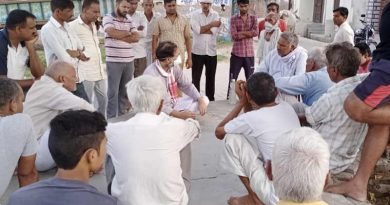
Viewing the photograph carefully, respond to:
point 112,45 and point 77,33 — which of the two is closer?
point 77,33

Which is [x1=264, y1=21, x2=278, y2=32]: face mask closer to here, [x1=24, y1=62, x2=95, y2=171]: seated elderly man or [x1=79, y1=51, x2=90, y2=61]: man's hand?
[x1=79, y1=51, x2=90, y2=61]: man's hand

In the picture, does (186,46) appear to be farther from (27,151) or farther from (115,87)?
(27,151)

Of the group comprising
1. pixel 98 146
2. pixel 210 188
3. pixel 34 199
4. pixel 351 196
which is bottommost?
pixel 210 188

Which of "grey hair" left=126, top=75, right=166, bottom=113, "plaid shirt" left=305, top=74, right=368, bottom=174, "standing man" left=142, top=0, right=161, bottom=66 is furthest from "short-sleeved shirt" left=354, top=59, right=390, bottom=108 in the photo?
"standing man" left=142, top=0, right=161, bottom=66

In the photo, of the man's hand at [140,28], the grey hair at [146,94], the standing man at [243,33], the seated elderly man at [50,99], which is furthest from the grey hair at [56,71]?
the standing man at [243,33]

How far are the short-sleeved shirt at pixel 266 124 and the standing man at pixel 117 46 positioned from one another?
264 centimetres

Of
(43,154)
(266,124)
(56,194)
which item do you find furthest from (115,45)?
(56,194)

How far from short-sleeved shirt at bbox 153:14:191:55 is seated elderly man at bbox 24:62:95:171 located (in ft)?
8.56

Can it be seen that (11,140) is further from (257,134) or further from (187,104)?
(187,104)

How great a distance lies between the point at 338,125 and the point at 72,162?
6.03 feet

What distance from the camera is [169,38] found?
19.2 ft

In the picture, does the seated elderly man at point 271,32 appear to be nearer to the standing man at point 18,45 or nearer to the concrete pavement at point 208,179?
the concrete pavement at point 208,179

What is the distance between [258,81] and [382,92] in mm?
746

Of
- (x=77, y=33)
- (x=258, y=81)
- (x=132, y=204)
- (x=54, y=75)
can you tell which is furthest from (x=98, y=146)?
(x=77, y=33)
